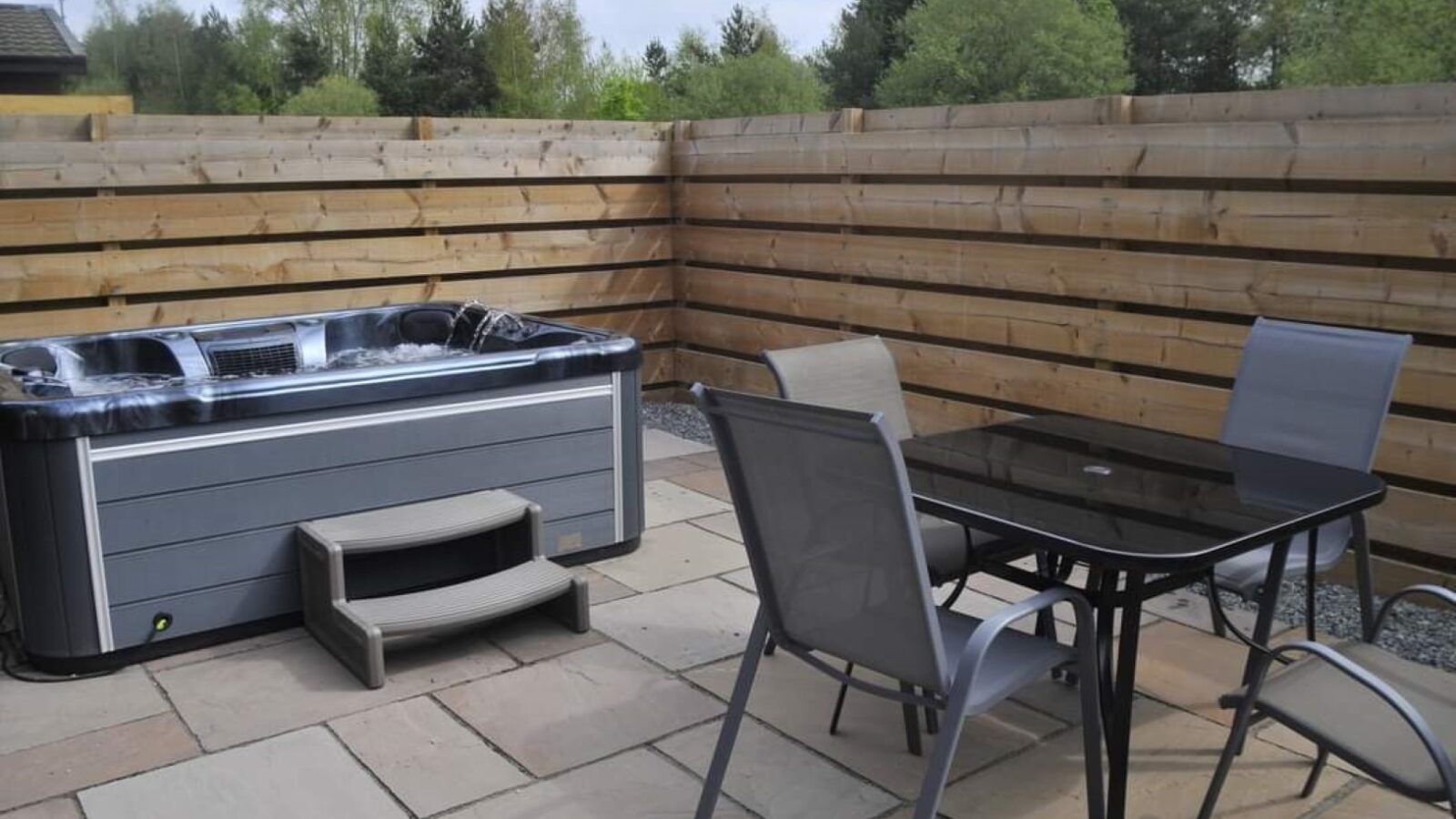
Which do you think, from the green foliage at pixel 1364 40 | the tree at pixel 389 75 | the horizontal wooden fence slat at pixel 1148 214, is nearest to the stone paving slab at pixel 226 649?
the horizontal wooden fence slat at pixel 1148 214

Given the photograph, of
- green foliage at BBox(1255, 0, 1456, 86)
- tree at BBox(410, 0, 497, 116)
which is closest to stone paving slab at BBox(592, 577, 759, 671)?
green foliage at BBox(1255, 0, 1456, 86)

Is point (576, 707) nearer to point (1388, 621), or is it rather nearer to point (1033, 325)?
point (1388, 621)

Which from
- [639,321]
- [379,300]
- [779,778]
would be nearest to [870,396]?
[779,778]

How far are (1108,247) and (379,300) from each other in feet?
9.96

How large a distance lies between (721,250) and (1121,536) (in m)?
4.06

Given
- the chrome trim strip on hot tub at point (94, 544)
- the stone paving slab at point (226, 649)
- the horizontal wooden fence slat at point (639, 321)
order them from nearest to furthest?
the chrome trim strip on hot tub at point (94, 544), the stone paving slab at point (226, 649), the horizontal wooden fence slat at point (639, 321)

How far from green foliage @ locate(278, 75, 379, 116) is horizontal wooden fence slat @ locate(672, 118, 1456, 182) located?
94.9ft

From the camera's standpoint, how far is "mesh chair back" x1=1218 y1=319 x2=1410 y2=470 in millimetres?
2604

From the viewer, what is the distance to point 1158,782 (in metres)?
2.39

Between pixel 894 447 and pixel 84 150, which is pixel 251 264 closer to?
pixel 84 150

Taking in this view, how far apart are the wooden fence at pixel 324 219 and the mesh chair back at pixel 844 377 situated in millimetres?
2952

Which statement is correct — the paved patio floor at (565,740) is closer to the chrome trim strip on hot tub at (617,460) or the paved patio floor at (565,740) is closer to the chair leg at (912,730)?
the chair leg at (912,730)

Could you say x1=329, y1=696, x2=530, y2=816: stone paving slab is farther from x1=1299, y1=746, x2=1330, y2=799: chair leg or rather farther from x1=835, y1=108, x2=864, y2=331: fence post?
x1=835, y1=108, x2=864, y2=331: fence post

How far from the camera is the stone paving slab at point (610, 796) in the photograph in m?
2.29
